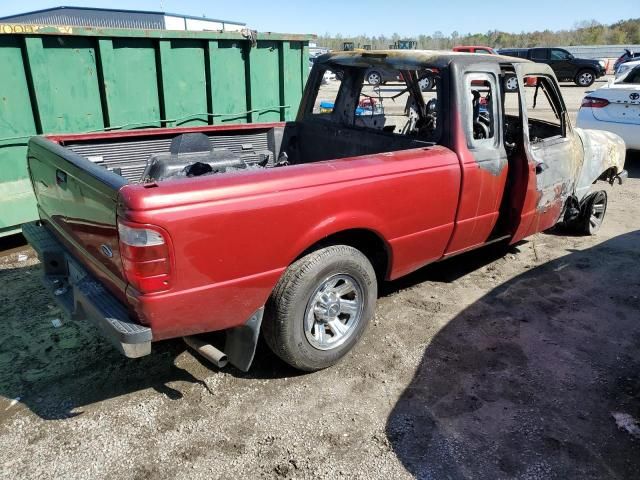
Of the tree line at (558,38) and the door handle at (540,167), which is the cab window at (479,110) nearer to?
the door handle at (540,167)

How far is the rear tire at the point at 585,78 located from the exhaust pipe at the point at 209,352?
92.1 feet

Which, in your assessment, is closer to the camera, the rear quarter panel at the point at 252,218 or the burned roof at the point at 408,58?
the rear quarter panel at the point at 252,218

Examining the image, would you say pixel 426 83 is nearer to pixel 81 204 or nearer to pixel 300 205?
pixel 300 205

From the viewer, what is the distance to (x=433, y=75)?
3879 millimetres

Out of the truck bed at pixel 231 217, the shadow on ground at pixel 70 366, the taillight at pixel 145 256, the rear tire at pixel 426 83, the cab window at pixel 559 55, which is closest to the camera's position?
the taillight at pixel 145 256

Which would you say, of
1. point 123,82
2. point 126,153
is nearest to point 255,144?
point 126,153

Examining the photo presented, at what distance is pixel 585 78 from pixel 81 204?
2835cm

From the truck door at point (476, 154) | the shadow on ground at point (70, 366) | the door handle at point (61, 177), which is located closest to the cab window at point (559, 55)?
the truck door at point (476, 154)

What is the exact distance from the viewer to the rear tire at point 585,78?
25.8 meters

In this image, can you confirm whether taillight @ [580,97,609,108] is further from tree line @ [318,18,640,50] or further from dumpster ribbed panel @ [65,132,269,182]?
tree line @ [318,18,640,50]

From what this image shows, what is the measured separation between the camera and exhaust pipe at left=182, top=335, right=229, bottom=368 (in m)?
2.80

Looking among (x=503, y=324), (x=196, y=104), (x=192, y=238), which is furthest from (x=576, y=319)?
(x=196, y=104)

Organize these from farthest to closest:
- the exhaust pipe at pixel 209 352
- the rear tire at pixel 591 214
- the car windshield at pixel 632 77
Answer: the car windshield at pixel 632 77, the rear tire at pixel 591 214, the exhaust pipe at pixel 209 352

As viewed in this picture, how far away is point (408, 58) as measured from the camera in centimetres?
399
